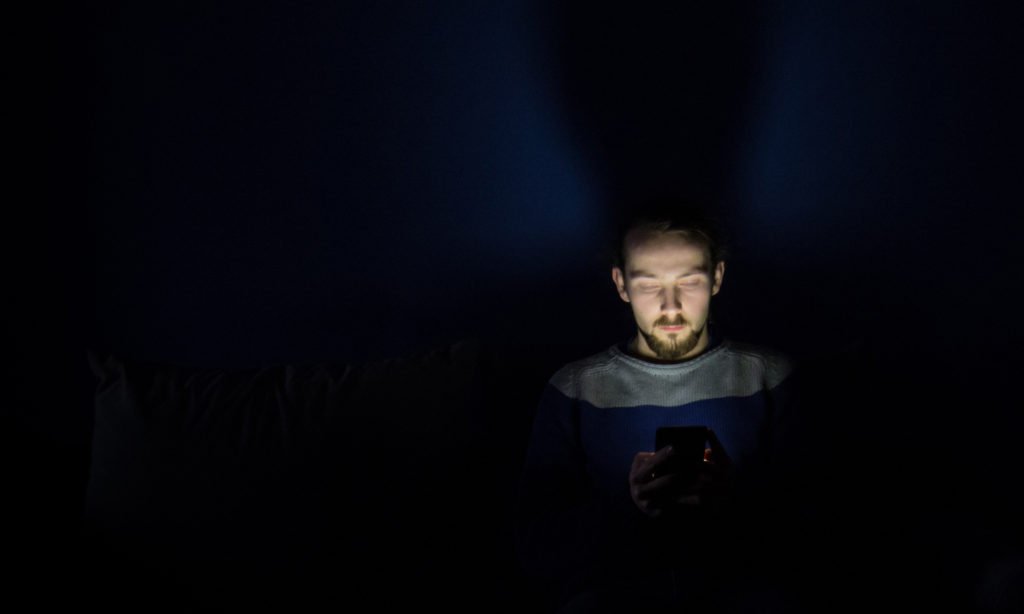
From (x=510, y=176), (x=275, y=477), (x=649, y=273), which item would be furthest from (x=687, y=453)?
(x=510, y=176)

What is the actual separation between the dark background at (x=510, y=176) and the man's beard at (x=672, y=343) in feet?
1.23

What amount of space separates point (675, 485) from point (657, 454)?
0.05 meters

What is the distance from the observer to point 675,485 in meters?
1.16

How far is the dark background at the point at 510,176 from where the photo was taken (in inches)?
67.2

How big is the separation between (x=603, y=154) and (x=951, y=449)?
1.04 metres

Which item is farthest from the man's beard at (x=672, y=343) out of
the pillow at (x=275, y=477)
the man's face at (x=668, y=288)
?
the pillow at (x=275, y=477)

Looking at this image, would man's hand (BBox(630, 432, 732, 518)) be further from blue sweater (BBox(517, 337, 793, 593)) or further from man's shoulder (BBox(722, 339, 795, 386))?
man's shoulder (BBox(722, 339, 795, 386))

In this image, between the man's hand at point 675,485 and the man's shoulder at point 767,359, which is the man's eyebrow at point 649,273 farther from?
the man's hand at point 675,485

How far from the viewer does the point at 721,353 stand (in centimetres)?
142

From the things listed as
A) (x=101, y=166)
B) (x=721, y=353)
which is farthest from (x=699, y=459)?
(x=101, y=166)

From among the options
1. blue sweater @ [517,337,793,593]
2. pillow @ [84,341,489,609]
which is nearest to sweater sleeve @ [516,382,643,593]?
blue sweater @ [517,337,793,593]

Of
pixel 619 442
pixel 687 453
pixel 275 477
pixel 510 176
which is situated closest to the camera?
pixel 687 453

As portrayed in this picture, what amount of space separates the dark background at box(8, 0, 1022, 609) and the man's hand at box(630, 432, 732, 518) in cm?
57

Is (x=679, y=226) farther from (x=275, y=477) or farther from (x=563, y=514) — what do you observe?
(x=275, y=477)
